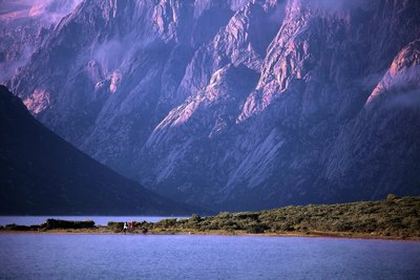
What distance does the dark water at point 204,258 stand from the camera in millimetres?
107125

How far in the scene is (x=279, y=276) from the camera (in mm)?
106312

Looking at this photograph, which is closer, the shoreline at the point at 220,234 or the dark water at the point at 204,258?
the dark water at the point at 204,258

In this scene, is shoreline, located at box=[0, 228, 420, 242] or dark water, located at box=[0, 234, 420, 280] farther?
shoreline, located at box=[0, 228, 420, 242]

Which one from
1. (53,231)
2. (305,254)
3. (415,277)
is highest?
(53,231)

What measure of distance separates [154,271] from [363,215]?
10027 centimetres

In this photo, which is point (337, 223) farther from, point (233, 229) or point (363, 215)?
point (233, 229)

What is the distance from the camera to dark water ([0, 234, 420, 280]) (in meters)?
107

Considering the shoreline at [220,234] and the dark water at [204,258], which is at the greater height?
the shoreline at [220,234]

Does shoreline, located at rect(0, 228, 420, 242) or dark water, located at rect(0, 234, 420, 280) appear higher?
shoreline, located at rect(0, 228, 420, 242)

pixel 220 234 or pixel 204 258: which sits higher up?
pixel 220 234

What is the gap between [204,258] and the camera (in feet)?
417

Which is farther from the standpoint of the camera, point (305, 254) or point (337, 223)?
point (337, 223)

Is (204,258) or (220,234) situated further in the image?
(220,234)

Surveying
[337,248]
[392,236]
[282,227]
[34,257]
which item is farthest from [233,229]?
[34,257]
